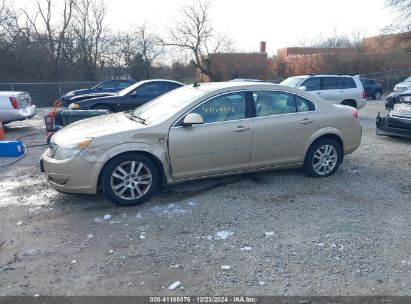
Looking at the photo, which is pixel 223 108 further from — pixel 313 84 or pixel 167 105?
pixel 313 84

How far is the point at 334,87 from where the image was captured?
41.1 feet

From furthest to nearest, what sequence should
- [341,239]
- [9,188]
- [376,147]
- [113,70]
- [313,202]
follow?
[113,70]
[376,147]
[9,188]
[313,202]
[341,239]

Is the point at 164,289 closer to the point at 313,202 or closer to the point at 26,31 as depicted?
the point at 313,202

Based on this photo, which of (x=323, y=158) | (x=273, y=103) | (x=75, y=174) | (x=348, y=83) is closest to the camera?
(x=75, y=174)

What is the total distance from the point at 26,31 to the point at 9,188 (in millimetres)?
26143

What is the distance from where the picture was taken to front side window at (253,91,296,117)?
16.8 ft

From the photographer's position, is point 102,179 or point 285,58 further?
point 285,58

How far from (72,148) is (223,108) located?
2098mm

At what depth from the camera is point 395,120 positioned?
811cm

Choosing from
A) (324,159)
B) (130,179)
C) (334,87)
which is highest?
(334,87)

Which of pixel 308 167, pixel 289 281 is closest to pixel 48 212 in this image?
pixel 289 281

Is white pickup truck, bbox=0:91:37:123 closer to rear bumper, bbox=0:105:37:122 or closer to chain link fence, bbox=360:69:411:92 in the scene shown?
rear bumper, bbox=0:105:37:122

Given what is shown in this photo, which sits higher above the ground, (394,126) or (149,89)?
(149,89)

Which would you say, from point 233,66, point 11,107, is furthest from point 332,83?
point 233,66
